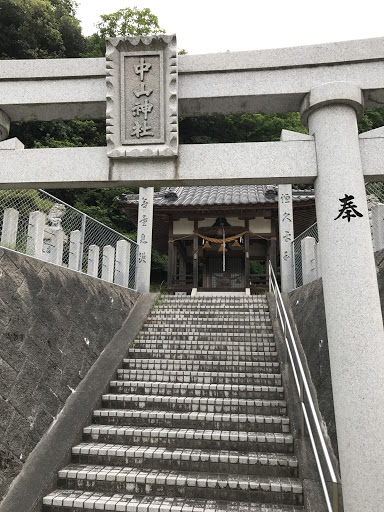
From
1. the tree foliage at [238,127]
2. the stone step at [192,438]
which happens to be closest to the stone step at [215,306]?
the stone step at [192,438]

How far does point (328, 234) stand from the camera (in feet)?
12.0

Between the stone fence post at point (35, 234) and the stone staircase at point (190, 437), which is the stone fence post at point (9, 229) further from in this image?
the stone staircase at point (190, 437)

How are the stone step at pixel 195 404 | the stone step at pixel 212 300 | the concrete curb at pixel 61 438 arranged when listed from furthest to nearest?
the stone step at pixel 212 300, the stone step at pixel 195 404, the concrete curb at pixel 61 438

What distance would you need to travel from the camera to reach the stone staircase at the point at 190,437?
373 centimetres

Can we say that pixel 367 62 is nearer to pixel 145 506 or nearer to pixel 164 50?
pixel 164 50

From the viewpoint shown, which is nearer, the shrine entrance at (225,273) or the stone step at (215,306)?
the stone step at (215,306)

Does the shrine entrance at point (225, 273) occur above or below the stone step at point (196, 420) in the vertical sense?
above

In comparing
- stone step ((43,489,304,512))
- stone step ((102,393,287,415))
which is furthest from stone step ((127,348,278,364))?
stone step ((43,489,304,512))

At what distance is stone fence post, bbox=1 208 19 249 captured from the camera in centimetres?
497

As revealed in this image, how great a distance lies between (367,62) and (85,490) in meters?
5.30

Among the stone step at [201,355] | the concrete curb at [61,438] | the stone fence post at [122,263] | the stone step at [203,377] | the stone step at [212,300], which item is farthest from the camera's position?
the stone step at [212,300]

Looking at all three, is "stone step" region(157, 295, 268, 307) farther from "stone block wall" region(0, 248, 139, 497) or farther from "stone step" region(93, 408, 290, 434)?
"stone step" region(93, 408, 290, 434)

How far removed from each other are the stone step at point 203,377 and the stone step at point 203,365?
0.17 metres

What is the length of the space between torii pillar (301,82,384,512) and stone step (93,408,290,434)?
1.43 m
